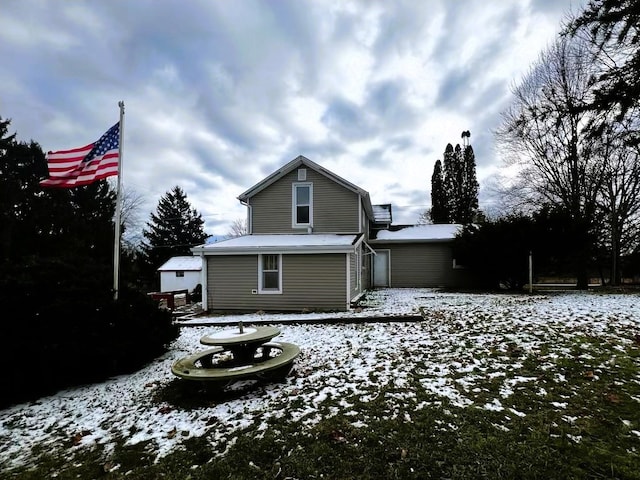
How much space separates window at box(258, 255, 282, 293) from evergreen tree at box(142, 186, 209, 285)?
31519mm

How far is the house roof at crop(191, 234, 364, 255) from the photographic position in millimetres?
11258

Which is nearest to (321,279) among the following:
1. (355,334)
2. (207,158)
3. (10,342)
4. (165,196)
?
(355,334)

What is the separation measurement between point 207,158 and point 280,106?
8187mm

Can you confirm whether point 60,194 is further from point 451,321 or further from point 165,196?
point 451,321

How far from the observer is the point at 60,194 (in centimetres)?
2298

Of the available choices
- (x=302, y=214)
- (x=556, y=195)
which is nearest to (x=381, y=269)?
(x=302, y=214)

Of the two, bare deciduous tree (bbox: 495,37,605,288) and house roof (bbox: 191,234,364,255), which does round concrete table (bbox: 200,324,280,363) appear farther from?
bare deciduous tree (bbox: 495,37,605,288)

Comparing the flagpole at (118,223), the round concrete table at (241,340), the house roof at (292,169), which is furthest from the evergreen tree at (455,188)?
the flagpole at (118,223)

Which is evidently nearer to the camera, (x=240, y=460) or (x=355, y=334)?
(x=240, y=460)

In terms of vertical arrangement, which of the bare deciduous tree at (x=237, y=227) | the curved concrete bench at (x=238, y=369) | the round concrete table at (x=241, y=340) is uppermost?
the bare deciduous tree at (x=237, y=227)

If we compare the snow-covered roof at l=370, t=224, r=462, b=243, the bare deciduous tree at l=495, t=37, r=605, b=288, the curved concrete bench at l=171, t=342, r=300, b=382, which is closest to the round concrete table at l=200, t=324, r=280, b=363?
the curved concrete bench at l=171, t=342, r=300, b=382

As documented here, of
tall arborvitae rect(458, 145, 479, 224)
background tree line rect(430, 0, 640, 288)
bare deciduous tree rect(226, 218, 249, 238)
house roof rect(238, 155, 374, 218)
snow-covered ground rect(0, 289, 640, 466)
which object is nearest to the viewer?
snow-covered ground rect(0, 289, 640, 466)

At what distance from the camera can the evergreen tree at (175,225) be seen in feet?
137

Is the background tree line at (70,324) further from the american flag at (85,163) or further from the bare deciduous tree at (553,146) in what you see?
the bare deciduous tree at (553,146)
